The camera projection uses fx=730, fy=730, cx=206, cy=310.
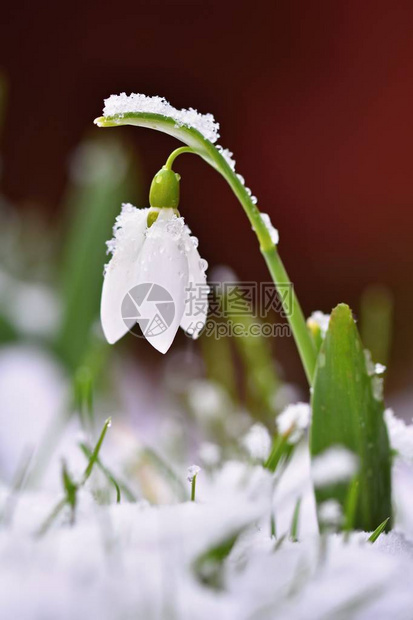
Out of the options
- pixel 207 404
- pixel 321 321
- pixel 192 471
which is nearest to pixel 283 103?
pixel 207 404

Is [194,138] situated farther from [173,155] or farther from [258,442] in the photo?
[258,442]

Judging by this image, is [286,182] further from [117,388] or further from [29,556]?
[29,556]

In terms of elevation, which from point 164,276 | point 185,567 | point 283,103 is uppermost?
point 283,103

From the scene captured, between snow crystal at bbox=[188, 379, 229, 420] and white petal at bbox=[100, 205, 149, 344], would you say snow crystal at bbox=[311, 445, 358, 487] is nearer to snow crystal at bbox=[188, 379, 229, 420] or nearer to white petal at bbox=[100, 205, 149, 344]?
white petal at bbox=[100, 205, 149, 344]

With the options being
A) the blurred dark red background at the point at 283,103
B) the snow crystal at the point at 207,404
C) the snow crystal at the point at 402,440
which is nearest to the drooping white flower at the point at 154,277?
the snow crystal at the point at 402,440

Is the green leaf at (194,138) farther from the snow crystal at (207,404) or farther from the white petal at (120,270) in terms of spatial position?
the snow crystal at (207,404)
